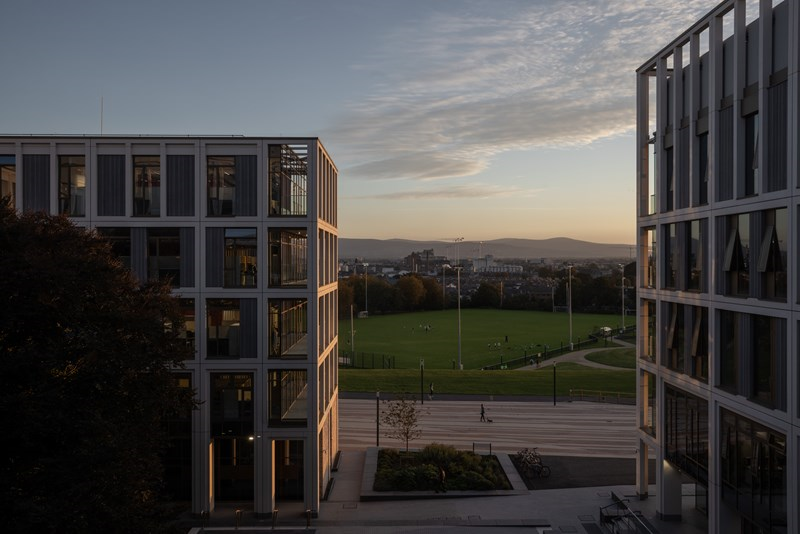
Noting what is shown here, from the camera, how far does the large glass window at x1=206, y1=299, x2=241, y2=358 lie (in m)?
25.3

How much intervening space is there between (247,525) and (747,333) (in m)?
18.3

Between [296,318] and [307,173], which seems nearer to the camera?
[307,173]

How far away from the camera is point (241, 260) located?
83.5 feet

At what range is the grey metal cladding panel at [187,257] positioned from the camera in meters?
25.3

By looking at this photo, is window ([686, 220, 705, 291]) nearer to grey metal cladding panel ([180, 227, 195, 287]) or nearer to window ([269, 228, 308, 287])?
window ([269, 228, 308, 287])

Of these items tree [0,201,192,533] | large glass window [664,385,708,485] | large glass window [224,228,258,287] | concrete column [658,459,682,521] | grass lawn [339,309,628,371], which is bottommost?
grass lawn [339,309,628,371]

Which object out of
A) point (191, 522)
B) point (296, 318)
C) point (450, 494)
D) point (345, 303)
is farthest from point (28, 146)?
point (345, 303)

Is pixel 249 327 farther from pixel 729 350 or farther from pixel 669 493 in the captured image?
pixel 669 493

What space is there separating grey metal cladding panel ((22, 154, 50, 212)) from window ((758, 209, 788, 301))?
2469 cm

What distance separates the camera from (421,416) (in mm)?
43562

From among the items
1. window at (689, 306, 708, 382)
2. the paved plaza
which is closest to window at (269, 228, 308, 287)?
the paved plaza

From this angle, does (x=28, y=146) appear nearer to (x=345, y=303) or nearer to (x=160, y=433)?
(x=160, y=433)

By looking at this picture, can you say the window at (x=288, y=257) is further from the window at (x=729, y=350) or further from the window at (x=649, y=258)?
the window at (x=729, y=350)

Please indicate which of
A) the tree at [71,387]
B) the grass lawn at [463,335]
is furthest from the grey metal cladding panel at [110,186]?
the grass lawn at [463,335]
